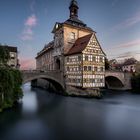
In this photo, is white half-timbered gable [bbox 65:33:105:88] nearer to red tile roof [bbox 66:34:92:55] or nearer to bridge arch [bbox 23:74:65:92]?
red tile roof [bbox 66:34:92:55]

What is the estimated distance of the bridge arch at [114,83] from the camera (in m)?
36.2

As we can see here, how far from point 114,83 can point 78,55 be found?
16261 millimetres

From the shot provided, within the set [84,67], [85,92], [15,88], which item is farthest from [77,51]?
[15,88]

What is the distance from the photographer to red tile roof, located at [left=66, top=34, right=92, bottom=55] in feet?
84.8

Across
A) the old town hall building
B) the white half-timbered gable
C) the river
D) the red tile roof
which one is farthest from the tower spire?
the river

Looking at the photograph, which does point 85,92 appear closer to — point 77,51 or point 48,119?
point 77,51

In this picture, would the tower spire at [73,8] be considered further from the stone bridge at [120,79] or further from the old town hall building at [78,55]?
the stone bridge at [120,79]

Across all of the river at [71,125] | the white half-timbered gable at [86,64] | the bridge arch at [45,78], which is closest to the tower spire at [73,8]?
the white half-timbered gable at [86,64]

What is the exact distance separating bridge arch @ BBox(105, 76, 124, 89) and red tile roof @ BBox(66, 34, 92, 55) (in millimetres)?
12037

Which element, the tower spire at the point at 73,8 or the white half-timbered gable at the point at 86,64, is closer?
the white half-timbered gable at the point at 86,64

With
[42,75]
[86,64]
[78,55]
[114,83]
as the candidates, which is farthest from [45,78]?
[114,83]

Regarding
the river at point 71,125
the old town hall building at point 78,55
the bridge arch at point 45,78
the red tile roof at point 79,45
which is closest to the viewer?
the river at point 71,125

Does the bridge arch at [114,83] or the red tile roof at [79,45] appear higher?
the red tile roof at [79,45]

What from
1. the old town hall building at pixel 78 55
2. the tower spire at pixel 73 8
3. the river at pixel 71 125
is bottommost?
the river at pixel 71 125
